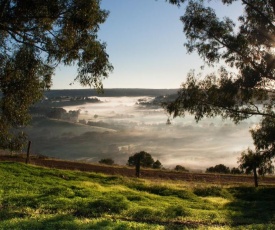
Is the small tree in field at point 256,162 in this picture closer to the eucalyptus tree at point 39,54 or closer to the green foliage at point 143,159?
the eucalyptus tree at point 39,54

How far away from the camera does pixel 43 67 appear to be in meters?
22.3

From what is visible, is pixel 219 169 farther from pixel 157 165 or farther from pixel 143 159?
pixel 143 159

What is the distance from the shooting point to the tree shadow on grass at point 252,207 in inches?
645

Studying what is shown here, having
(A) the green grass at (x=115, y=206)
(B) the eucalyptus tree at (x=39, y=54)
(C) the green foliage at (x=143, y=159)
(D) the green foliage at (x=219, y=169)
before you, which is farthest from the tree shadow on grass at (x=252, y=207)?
(C) the green foliage at (x=143, y=159)

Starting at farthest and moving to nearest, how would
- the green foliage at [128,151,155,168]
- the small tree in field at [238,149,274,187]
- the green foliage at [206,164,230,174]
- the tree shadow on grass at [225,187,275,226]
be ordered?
the green foliage at [128,151,155,168] → the green foliage at [206,164,230,174] → the small tree in field at [238,149,274,187] → the tree shadow on grass at [225,187,275,226]

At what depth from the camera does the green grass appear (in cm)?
1252

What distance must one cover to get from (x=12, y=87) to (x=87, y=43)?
17.1 feet

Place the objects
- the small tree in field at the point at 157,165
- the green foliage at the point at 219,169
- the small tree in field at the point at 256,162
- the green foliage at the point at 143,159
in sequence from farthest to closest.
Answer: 1. the green foliage at the point at 143,159
2. the green foliage at the point at 219,169
3. the small tree in field at the point at 157,165
4. the small tree in field at the point at 256,162

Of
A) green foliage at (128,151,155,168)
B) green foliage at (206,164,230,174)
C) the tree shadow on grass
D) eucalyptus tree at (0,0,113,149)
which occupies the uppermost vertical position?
eucalyptus tree at (0,0,113,149)

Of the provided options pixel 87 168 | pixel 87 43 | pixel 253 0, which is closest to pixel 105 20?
pixel 87 43

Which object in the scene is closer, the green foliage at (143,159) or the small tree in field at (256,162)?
the small tree in field at (256,162)

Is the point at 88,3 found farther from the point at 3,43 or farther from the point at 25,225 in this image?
the point at 25,225

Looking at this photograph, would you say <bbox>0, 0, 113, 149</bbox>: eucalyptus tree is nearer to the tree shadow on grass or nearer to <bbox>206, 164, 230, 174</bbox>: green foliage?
the tree shadow on grass

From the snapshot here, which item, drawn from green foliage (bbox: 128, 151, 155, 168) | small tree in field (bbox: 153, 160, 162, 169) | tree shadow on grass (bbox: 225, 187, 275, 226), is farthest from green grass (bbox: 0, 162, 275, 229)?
green foliage (bbox: 128, 151, 155, 168)
